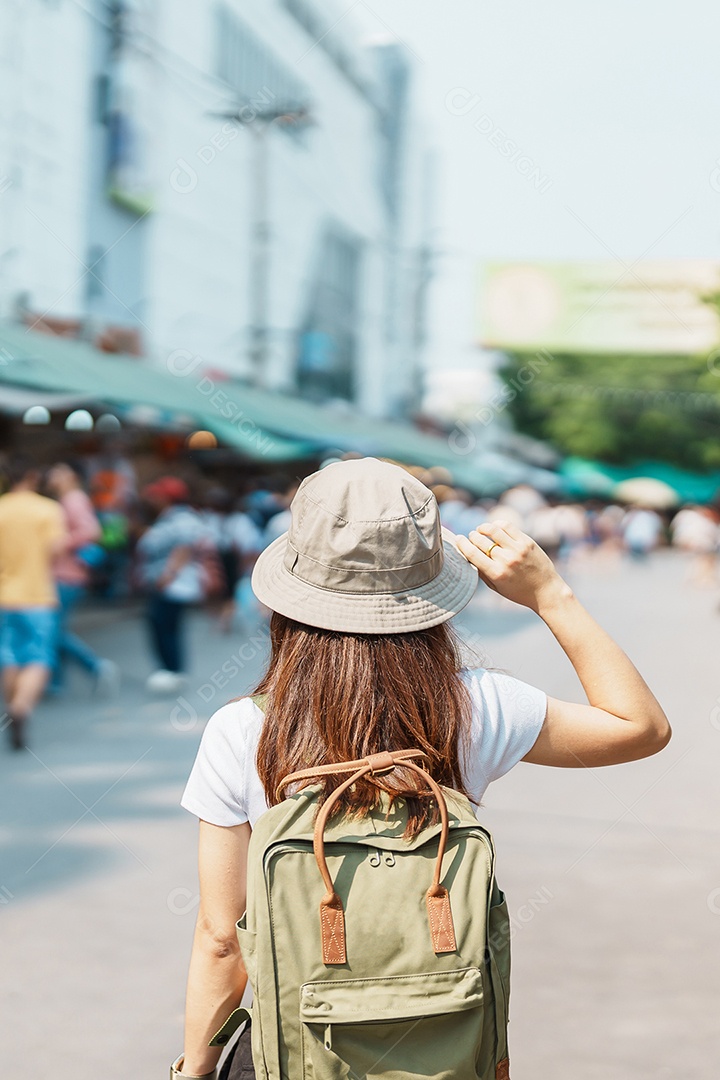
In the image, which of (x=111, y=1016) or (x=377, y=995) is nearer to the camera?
(x=377, y=995)

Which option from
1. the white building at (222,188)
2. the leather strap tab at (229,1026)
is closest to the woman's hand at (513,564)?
the leather strap tab at (229,1026)

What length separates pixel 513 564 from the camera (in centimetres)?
148

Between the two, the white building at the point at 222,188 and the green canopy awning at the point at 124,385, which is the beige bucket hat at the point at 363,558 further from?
the white building at the point at 222,188

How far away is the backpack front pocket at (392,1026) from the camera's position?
1.28m

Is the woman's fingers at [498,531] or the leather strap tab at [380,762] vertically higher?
the woman's fingers at [498,531]

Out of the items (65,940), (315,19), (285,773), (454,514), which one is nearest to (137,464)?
(454,514)

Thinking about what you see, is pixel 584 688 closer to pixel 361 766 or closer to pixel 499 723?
pixel 499 723

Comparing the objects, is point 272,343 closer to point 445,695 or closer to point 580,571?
point 580,571

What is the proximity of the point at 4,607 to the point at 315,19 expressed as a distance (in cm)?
2827

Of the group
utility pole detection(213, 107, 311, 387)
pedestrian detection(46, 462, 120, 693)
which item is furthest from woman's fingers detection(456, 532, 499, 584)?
utility pole detection(213, 107, 311, 387)

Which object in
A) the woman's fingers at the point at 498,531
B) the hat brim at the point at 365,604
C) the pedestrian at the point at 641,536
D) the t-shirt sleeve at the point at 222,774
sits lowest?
the pedestrian at the point at 641,536

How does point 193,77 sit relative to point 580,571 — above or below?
above

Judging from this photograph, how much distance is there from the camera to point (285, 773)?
1.44 metres

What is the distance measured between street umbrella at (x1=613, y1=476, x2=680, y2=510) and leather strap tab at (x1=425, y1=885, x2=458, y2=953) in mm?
44432
